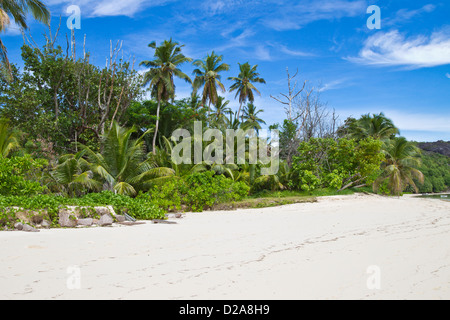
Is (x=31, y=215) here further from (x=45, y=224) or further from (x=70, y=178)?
(x=70, y=178)

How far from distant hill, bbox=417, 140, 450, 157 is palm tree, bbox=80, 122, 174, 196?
61.2 metres

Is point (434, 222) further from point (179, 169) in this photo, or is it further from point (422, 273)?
point (179, 169)

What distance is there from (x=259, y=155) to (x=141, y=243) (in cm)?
1813

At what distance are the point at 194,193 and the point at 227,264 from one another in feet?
24.7

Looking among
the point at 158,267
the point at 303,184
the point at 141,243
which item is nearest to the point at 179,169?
the point at 303,184

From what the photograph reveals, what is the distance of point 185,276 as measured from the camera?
3320 millimetres

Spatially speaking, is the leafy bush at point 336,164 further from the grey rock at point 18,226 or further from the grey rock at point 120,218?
the grey rock at point 18,226

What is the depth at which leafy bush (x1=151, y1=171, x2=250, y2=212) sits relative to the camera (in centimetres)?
1103

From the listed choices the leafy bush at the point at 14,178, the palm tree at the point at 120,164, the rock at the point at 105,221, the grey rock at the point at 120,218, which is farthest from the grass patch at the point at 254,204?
the leafy bush at the point at 14,178

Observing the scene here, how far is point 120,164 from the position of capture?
43.6 feet

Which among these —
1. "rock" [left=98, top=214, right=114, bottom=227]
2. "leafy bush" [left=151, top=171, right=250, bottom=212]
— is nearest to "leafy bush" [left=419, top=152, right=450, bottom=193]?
"leafy bush" [left=151, top=171, right=250, bottom=212]

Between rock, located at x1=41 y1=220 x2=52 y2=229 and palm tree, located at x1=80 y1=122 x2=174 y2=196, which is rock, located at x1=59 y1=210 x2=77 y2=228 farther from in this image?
palm tree, located at x1=80 y1=122 x2=174 y2=196

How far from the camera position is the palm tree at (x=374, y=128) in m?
26.5

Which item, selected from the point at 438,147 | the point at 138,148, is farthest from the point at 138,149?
the point at 438,147
